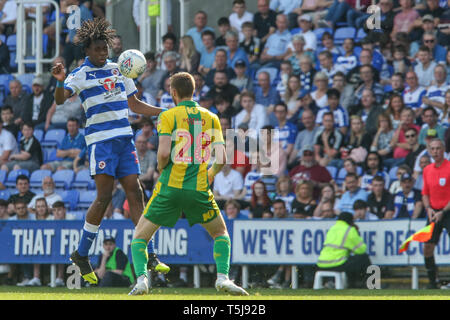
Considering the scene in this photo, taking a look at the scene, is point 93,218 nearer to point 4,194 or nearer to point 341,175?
point 341,175

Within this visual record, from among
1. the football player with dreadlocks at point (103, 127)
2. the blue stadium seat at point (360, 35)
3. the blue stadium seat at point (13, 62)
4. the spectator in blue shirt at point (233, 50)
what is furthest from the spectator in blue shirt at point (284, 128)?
the blue stadium seat at point (13, 62)

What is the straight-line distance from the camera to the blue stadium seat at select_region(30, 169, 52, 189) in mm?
17703

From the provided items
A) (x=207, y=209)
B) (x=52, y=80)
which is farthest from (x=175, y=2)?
(x=207, y=209)

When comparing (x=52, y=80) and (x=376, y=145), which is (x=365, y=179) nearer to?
(x=376, y=145)

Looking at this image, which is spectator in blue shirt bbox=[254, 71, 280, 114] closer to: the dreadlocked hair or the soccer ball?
the dreadlocked hair

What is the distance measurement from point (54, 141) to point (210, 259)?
214 inches

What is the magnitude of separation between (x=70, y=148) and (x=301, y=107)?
4397 millimetres

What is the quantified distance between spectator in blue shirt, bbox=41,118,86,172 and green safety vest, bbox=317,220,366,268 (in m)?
5.99

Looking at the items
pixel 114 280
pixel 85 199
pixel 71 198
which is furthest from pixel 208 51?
pixel 114 280

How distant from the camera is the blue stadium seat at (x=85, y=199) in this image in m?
17.2

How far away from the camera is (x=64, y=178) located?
17672 millimetres

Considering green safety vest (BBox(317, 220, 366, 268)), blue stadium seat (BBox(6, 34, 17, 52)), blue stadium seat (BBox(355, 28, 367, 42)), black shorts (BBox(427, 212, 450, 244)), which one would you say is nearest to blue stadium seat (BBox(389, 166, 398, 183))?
green safety vest (BBox(317, 220, 366, 268))

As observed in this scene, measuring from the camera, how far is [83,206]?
56.4 ft

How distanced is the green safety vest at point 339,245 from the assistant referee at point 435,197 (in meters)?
0.97
